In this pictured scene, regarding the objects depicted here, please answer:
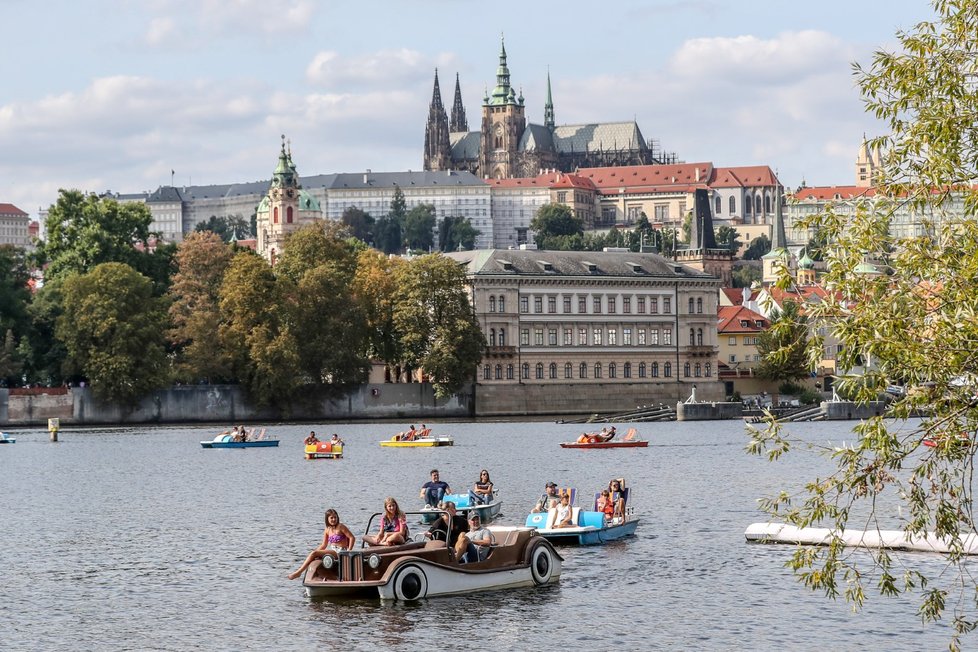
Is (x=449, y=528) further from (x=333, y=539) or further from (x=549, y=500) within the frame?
(x=549, y=500)

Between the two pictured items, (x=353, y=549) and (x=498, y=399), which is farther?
(x=498, y=399)

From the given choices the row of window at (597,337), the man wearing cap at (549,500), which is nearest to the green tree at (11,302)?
the row of window at (597,337)

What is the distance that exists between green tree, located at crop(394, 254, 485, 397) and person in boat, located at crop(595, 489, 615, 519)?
3470 inches

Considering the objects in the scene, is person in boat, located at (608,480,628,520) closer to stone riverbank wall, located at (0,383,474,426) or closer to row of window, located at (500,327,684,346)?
stone riverbank wall, located at (0,383,474,426)

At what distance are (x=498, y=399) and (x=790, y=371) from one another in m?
27.1

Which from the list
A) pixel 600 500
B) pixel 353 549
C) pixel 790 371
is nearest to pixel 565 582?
pixel 353 549

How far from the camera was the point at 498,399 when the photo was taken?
153125 mm

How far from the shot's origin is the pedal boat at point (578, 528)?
49.4 metres

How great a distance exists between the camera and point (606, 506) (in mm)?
51656

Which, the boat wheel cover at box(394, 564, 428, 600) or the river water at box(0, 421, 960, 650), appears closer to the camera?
the river water at box(0, 421, 960, 650)

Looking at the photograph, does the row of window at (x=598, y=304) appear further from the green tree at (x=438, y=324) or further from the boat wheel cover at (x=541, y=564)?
the boat wheel cover at (x=541, y=564)

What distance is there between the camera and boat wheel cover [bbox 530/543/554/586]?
4188cm

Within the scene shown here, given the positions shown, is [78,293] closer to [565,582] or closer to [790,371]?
[790,371]

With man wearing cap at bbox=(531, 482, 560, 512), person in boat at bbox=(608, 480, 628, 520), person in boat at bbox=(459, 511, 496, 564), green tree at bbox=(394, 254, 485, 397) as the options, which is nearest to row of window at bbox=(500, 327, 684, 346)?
green tree at bbox=(394, 254, 485, 397)
